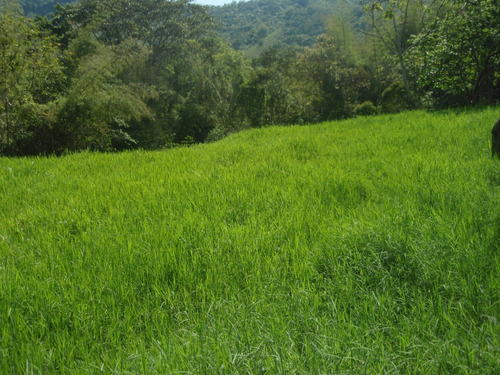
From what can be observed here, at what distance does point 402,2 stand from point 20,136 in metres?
12.2

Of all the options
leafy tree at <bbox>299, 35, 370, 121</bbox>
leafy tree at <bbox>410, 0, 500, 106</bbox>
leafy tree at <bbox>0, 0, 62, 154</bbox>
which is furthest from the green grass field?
leafy tree at <bbox>299, 35, 370, 121</bbox>

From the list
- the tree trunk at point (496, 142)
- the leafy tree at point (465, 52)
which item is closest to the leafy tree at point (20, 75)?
the tree trunk at point (496, 142)

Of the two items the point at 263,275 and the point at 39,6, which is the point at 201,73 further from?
the point at 39,6

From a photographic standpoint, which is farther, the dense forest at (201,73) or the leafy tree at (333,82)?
the leafy tree at (333,82)

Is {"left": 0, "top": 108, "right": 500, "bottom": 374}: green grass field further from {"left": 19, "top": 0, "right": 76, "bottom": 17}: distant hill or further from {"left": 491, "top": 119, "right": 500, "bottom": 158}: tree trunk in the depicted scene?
{"left": 19, "top": 0, "right": 76, "bottom": 17}: distant hill

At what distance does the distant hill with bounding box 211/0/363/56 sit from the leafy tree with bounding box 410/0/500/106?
36109mm

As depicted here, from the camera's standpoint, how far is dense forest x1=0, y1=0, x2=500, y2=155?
789 cm

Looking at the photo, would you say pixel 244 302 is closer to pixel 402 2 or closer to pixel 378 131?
pixel 378 131

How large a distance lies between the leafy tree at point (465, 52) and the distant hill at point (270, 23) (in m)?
36.1

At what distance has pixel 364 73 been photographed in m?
16.0

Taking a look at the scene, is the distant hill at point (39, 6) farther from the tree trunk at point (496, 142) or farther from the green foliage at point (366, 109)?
the tree trunk at point (496, 142)

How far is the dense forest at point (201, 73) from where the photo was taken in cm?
789

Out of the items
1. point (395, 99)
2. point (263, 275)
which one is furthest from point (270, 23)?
point (263, 275)

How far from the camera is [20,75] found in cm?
747
